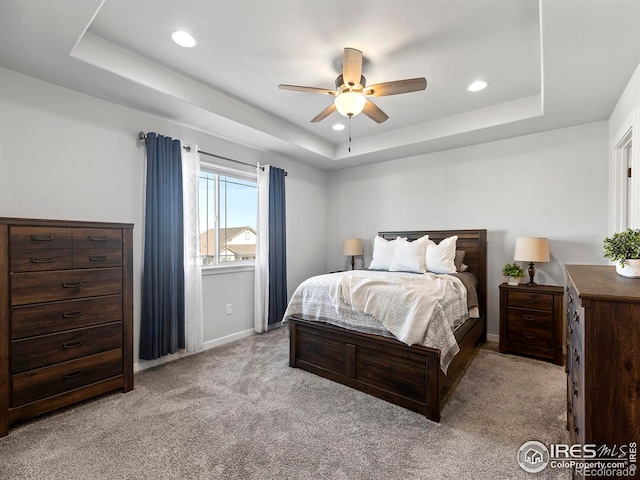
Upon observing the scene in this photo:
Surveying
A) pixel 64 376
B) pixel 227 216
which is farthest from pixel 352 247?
pixel 64 376

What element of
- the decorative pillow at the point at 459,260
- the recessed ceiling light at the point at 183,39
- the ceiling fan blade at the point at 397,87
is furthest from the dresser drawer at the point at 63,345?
the decorative pillow at the point at 459,260

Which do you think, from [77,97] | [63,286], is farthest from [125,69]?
[63,286]

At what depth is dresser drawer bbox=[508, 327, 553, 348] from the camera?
312 cm

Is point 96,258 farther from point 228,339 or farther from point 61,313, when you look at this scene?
point 228,339

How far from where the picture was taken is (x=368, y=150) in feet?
14.4

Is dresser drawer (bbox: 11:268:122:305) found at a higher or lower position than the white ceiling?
lower

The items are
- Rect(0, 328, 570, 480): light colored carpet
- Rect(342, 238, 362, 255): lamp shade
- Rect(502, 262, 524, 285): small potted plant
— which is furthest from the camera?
Rect(342, 238, 362, 255): lamp shade

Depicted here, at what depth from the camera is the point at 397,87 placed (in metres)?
2.33

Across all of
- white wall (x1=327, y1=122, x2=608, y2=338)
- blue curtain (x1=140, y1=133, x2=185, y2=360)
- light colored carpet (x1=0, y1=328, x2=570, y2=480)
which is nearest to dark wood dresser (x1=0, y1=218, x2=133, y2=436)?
light colored carpet (x1=0, y1=328, x2=570, y2=480)

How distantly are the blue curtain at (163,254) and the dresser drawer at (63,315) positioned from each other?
51 cm

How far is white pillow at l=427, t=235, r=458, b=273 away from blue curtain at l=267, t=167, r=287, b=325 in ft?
6.57

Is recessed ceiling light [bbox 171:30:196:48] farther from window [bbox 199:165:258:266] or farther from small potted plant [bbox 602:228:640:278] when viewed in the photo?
small potted plant [bbox 602:228:640:278]

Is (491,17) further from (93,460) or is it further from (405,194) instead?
(93,460)

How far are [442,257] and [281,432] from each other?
8.39 ft
